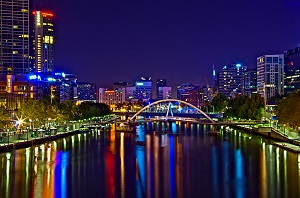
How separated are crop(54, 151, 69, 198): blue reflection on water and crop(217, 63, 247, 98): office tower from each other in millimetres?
99622

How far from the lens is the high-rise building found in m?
82.0

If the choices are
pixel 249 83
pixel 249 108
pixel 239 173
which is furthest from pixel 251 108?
pixel 249 83

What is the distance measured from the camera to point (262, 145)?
32656 millimetres

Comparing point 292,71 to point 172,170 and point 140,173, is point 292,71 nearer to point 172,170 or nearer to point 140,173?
point 172,170

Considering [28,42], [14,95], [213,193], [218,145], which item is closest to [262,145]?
[218,145]

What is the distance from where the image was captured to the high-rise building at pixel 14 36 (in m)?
82.0

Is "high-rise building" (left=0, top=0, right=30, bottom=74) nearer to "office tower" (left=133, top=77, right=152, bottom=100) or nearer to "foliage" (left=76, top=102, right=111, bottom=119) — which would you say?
"foliage" (left=76, top=102, right=111, bottom=119)

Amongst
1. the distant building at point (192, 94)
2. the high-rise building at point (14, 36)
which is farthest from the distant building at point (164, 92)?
the high-rise building at point (14, 36)

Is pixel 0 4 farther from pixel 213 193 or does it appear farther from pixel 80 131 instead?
pixel 213 193

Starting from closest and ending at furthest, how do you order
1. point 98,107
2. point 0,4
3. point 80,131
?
point 80,131
point 98,107
point 0,4

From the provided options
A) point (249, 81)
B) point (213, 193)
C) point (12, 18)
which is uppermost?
point (12, 18)

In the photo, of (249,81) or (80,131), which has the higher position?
(249,81)

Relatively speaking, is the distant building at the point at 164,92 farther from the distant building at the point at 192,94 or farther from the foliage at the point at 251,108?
the foliage at the point at 251,108

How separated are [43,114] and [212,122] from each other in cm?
2317
